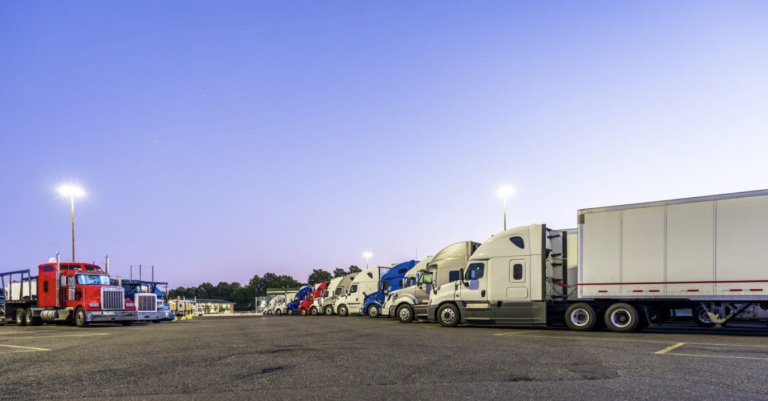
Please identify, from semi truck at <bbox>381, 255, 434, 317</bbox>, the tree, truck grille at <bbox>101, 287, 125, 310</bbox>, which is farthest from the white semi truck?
the tree

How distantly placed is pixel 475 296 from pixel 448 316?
1455 mm

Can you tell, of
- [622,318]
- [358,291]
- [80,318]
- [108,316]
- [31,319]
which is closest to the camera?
[622,318]

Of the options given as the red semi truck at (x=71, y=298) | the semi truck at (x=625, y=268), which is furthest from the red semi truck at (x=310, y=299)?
the semi truck at (x=625, y=268)

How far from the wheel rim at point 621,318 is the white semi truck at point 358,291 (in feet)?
64.9

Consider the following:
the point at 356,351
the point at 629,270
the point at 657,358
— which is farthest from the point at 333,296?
the point at 657,358

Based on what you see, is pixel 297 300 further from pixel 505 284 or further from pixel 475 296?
pixel 505 284

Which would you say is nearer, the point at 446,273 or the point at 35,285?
the point at 446,273

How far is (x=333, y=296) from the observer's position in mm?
40062

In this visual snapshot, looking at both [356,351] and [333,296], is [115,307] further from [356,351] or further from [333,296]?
[356,351]

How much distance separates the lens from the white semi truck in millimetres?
35938

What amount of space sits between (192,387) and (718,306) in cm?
1467

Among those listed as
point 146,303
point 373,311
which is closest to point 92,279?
point 146,303

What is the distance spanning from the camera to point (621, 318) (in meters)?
17.1

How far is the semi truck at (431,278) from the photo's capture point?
80.2ft
